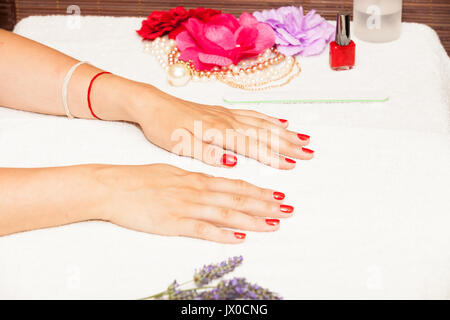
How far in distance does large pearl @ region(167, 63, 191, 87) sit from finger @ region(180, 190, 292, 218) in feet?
1.22

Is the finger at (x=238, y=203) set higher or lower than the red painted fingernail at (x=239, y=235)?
higher

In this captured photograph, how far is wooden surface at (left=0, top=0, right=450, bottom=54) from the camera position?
186cm

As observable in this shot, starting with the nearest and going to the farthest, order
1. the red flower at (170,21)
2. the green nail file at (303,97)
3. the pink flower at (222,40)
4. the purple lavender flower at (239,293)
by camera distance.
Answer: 1. the purple lavender flower at (239,293)
2. the green nail file at (303,97)
3. the pink flower at (222,40)
4. the red flower at (170,21)

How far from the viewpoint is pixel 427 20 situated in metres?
1.88

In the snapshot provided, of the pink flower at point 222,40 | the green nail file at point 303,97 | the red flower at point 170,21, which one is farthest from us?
the red flower at point 170,21

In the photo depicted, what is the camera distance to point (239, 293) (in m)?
0.78

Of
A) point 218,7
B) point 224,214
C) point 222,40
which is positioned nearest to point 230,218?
point 224,214

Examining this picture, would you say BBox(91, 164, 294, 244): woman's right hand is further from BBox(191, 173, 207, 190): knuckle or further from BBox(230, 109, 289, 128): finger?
BBox(230, 109, 289, 128): finger

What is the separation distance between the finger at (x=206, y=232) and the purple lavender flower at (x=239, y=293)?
10 centimetres

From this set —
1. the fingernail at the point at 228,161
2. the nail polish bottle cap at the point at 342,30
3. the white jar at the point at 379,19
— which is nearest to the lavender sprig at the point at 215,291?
the fingernail at the point at 228,161

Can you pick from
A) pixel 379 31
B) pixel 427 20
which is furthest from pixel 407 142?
pixel 427 20

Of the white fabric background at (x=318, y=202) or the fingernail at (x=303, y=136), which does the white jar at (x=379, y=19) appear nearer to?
the white fabric background at (x=318, y=202)

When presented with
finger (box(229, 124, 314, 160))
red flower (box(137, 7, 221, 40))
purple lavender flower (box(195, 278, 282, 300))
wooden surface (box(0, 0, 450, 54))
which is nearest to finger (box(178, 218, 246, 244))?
purple lavender flower (box(195, 278, 282, 300))

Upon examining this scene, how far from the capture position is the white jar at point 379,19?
1.32m
